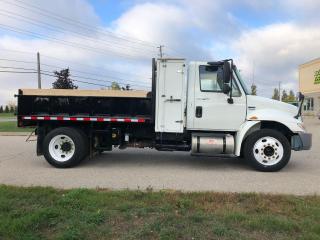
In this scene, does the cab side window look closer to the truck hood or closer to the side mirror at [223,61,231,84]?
the side mirror at [223,61,231,84]

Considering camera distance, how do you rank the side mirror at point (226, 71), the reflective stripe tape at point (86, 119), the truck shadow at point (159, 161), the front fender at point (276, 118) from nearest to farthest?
the side mirror at point (226, 71)
the front fender at point (276, 118)
the reflective stripe tape at point (86, 119)
the truck shadow at point (159, 161)

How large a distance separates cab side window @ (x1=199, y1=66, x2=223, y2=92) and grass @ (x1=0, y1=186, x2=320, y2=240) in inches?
151

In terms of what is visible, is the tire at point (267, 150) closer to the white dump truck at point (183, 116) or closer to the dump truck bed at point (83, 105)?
the white dump truck at point (183, 116)

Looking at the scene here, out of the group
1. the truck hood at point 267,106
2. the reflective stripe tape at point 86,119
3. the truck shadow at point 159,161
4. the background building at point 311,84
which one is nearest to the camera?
the truck hood at point 267,106

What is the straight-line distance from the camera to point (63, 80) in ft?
171

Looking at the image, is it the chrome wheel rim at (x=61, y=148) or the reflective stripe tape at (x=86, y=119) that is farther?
the chrome wheel rim at (x=61, y=148)

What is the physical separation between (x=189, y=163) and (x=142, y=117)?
1854 mm

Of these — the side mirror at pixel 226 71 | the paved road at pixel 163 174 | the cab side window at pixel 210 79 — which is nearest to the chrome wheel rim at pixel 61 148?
the paved road at pixel 163 174

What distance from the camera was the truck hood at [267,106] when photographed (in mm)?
10766

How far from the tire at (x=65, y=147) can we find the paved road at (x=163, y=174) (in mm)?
250

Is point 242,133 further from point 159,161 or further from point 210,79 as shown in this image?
point 159,161

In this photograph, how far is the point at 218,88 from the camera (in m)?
10.8

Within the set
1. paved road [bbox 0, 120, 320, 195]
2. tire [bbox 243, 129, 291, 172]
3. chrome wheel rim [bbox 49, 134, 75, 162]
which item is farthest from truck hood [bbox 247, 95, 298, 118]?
chrome wheel rim [bbox 49, 134, 75, 162]

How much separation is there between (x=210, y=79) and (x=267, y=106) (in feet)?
4.78
